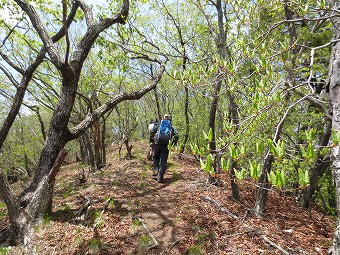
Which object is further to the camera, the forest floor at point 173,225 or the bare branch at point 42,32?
the bare branch at point 42,32

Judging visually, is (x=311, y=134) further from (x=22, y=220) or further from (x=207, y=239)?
(x=22, y=220)

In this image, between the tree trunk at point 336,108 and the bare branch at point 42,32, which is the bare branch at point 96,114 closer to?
the bare branch at point 42,32

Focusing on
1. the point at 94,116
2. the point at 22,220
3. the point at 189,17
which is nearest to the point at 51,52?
the point at 94,116

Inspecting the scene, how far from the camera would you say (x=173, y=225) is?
4973 mm

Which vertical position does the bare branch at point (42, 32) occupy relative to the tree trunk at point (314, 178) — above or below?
above

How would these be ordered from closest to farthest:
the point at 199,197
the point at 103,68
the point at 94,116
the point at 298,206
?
1. the point at 94,116
2. the point at 199,197
3. the point at 298,206
4. the point at 103,68

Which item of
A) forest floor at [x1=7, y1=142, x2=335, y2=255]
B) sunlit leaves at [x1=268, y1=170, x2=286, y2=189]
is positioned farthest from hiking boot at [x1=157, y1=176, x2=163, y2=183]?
sunlit leaves at [x1=268, y1=170, x2=286, y2=189]

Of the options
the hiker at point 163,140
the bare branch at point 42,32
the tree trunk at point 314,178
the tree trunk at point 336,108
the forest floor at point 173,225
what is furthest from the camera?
the hiker at point 163,140

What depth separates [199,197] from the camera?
6.38 metres

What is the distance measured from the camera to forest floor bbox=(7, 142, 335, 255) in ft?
13.8

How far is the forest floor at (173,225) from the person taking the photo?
4195 millimetres

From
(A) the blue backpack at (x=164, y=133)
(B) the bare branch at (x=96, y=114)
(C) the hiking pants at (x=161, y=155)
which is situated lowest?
(C) the hiking pants at (x=161, y=155)

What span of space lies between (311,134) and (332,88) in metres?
1.43

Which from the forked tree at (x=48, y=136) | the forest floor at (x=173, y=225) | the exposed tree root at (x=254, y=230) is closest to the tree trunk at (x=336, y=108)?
the forest floor at (x=173, y=225)
